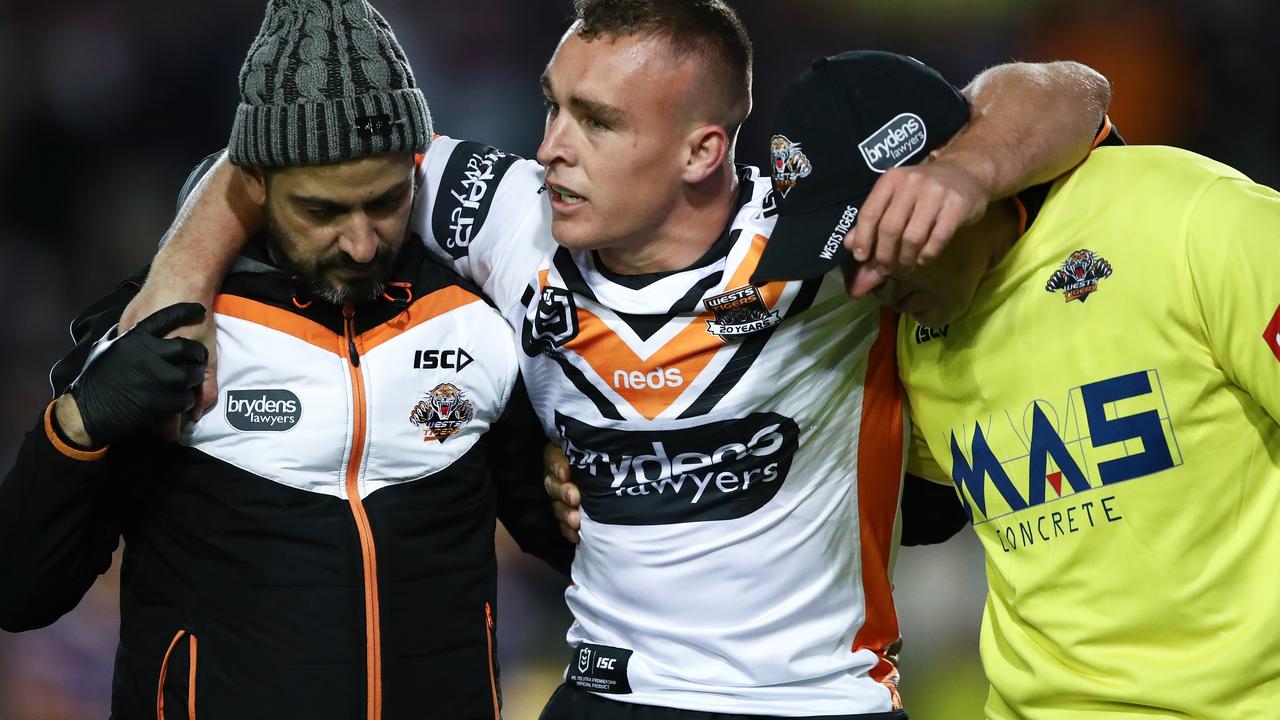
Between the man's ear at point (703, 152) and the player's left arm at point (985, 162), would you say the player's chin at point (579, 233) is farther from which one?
the player's left arm at point (985, 162)

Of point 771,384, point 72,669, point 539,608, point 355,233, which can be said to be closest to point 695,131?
point 771,384

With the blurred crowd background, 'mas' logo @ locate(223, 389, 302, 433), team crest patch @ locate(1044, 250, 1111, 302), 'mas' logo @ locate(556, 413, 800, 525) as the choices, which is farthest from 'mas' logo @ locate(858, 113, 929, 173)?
the blurred crowd background

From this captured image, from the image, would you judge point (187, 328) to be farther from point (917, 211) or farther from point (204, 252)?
point (917, 211)

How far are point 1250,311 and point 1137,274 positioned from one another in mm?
190

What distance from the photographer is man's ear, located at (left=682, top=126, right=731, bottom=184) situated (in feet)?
8.20

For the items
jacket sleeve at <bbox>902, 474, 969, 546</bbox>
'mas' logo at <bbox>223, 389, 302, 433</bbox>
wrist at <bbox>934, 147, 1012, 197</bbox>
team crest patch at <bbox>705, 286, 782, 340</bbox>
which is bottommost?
jacket sleeve at <bbox>902, 474, 969, 546</bbox>

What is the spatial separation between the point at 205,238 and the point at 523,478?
0.82 metres

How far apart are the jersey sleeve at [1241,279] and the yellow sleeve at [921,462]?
728mm

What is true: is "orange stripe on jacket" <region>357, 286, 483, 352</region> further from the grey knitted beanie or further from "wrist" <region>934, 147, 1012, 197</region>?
"wrist" <region>934, 147, 1012, 197</region>

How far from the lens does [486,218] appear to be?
2.70 meters

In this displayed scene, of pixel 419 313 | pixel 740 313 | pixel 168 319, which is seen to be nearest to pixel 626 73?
pixel 740 313

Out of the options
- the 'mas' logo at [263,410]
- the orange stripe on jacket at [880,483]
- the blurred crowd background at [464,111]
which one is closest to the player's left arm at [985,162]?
the orange stripe on jacket at [880,483]

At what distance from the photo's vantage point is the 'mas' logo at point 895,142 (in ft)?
6.86

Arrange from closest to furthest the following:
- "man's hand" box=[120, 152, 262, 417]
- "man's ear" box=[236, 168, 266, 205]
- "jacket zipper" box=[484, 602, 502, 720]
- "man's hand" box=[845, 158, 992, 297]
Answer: "man's hand" box=[845, 158, 992, 297]
"man's hand" box=[120, 152, 262, 417]
"man's ear" box=[236, 168, 266, 205]
"jacket zipper" box=[484, 602, 502, 720]
